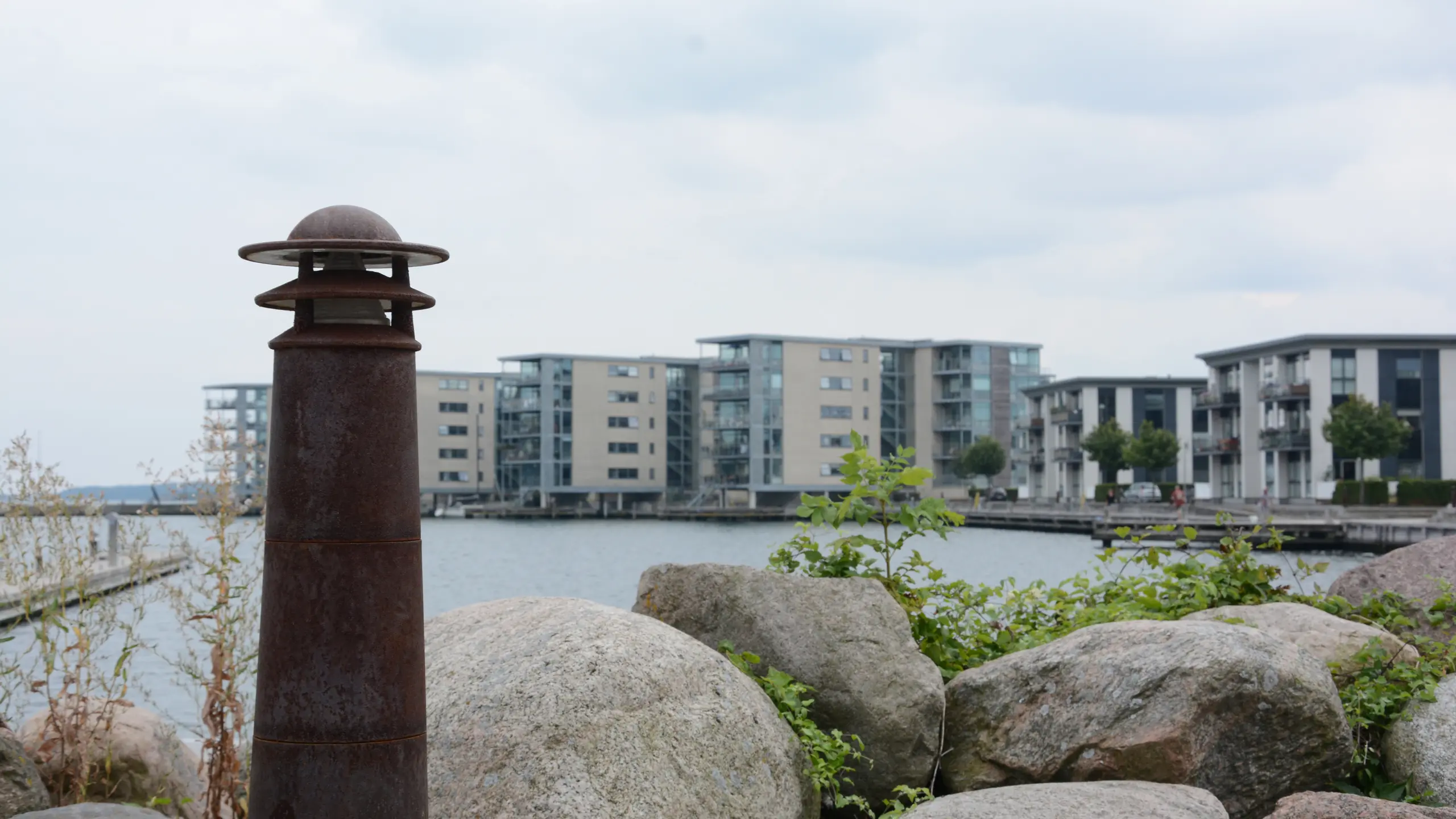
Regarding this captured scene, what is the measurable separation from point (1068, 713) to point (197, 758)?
5.09m

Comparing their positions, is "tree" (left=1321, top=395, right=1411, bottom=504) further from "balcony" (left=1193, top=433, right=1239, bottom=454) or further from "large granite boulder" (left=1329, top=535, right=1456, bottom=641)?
"large granite boulder" (left=1329, top=535, right=1456, bottom=641)

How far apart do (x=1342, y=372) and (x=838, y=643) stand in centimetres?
9114

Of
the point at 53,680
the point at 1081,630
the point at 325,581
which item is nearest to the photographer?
the point at 325,581

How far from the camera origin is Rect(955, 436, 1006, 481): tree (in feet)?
404

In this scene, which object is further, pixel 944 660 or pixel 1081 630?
pixel 944 660

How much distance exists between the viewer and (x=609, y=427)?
412ft

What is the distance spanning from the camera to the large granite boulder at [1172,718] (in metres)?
5.97

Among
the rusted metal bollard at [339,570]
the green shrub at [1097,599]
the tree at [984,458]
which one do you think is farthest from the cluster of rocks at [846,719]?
the tree at [984,458]

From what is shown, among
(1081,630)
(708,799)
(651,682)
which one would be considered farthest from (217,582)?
(1081,630)

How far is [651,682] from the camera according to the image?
534 centimetres

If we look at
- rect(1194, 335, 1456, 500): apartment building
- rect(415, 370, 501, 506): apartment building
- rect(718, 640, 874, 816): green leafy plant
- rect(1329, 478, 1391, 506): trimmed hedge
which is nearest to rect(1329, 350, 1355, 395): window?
rect(1194, 335, 1456, 500): apartment building

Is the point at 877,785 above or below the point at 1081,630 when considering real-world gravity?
below

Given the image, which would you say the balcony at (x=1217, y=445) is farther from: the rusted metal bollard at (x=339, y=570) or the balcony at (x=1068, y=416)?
the rusted metal bollard at (x=339, y=570)

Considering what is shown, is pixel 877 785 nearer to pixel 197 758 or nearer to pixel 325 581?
pixel 325 581
